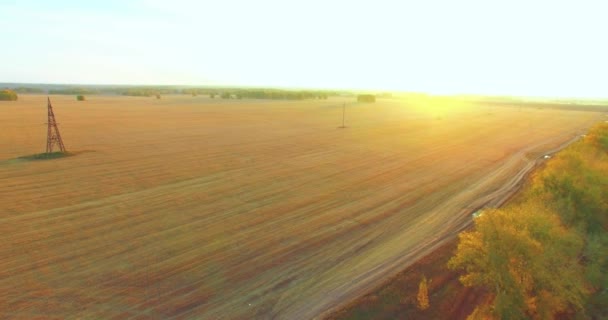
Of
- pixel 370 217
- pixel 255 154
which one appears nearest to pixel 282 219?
pixel 370 217

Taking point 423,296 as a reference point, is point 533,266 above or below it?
above

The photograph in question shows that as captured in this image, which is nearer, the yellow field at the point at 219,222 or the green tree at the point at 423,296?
the green tree at the point at 423,296

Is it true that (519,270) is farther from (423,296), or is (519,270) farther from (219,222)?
(219,222)

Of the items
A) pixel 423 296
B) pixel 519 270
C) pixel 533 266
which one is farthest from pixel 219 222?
pixel 533 266

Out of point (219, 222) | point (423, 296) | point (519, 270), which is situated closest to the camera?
point (519, 270)

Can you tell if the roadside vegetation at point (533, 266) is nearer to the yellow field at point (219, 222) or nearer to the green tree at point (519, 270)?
the green tree at point (519, 270)

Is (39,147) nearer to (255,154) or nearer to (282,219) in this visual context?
(255,154)

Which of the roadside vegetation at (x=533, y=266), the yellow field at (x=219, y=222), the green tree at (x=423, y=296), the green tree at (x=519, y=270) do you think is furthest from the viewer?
the yellow field at (x=219, y=222)

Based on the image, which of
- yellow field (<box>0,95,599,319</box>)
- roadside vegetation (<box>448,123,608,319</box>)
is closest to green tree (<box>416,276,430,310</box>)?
roadside vegetation (<box>448,123,608,319</box>)

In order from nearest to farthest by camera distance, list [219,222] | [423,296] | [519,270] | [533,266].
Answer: [533,266] < [519,270] < [423,296] < [219,222]

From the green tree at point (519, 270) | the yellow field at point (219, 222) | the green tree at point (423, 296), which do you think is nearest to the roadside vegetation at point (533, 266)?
the green tree at point (519, 270)
